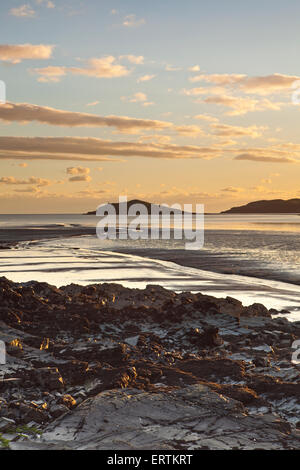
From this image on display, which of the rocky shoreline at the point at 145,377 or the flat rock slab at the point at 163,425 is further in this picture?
the rocky shoreline at the point at 145,377

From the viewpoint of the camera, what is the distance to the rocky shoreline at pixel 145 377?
6.00m

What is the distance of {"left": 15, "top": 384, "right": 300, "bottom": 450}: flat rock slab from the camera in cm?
568

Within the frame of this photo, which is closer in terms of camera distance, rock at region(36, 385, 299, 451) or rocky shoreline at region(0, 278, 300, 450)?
rock at region(36, 385, 299, 451)

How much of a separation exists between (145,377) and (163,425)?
1.97m

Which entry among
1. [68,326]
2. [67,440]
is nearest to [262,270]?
[68,326]

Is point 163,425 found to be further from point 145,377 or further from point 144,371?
point 144,371

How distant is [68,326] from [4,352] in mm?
3007

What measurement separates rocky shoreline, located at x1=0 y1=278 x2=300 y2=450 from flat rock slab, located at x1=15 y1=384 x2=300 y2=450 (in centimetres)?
1

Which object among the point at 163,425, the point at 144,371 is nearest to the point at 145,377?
the point at 144,371

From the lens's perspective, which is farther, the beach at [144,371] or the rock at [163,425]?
the beach at [144,371]

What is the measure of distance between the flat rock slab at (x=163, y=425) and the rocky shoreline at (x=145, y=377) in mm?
14

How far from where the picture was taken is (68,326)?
37.9 ft

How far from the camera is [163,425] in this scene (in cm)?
A: 616
